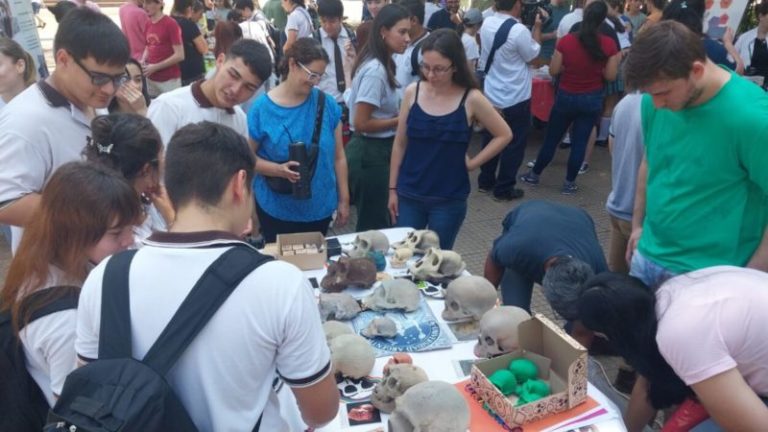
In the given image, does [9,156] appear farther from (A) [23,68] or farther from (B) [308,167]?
(A) [23,68]

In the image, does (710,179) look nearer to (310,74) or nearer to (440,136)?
(440,136)

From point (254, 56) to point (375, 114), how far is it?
48.9 inches

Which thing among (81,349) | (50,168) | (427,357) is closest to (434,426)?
(427,357)

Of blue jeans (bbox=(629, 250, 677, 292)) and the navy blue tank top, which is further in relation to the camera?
the navy blue tank top

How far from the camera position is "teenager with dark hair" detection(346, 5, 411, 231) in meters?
3.47

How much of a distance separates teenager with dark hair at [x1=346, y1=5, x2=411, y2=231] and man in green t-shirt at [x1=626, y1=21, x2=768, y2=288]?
5.23ft

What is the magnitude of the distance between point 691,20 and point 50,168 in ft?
11.2

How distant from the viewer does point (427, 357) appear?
2.05 metres

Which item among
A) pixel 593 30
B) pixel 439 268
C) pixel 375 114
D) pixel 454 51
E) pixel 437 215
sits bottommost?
pixel 437 215

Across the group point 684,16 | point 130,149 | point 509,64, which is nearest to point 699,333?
point 130,149

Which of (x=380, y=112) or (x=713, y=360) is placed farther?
(x=380, y=112)

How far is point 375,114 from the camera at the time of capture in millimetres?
3611

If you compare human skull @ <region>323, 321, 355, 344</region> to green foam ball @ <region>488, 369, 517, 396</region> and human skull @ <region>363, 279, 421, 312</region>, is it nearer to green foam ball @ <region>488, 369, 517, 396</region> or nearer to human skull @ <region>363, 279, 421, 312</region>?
human skull @ <region>363, 279, 421, 312</region>

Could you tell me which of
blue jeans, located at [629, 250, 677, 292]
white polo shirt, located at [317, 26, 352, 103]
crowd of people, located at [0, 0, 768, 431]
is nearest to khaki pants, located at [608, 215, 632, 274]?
crowd of people, located at [0, 0, 768, 431]
